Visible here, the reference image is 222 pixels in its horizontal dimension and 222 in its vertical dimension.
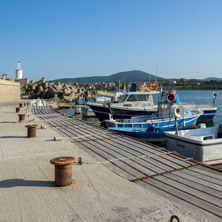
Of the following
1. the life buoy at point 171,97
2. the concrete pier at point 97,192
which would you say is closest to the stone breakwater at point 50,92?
the life buoy at point 171,97

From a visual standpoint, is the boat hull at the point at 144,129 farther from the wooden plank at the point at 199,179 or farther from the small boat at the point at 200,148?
the wooden plank at the point at 199,179

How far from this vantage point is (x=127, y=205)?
3846 millimetres

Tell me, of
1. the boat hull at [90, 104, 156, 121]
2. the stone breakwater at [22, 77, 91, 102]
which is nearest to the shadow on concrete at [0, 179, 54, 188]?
the boat hull at [90, 104, 156, 121]

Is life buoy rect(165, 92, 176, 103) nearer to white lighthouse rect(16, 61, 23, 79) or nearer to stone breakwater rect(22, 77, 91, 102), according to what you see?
stone breakwater rect(22, 77, 91, 102)

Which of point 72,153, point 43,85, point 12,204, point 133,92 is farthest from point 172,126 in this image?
point 43,85

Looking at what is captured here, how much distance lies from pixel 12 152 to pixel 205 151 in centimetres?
659

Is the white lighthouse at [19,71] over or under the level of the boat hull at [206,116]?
over

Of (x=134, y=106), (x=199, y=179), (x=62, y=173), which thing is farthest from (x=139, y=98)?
(x=62, y=173)

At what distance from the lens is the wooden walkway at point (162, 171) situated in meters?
4.16

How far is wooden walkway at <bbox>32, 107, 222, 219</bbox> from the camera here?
4.16 metres

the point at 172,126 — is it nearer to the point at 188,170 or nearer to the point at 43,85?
the point at 188,170

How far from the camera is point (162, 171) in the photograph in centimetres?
543

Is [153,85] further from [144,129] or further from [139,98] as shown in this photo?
[144,129]

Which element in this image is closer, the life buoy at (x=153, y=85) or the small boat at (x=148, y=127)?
the small boat at (x=148, y=127)
